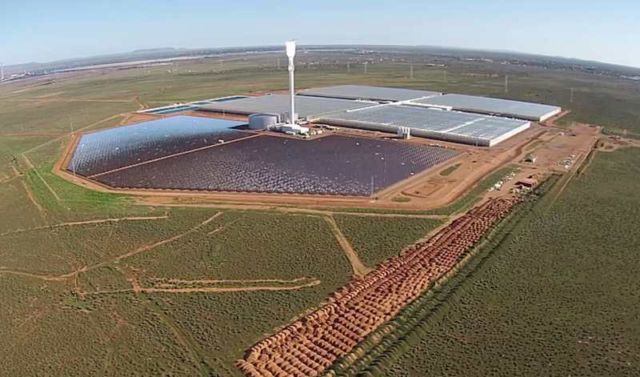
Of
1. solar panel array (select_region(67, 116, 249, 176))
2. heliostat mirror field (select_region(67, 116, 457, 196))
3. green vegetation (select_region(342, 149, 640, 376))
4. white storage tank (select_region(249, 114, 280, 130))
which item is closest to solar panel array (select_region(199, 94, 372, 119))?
solar panel array (select_region(67, 116, 249, 176))

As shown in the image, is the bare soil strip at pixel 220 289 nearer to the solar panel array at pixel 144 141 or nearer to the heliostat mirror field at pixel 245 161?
the heliostat mirror field at pixel 245 161

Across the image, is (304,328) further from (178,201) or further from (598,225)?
(598,225)

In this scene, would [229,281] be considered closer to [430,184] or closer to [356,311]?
[356,311]

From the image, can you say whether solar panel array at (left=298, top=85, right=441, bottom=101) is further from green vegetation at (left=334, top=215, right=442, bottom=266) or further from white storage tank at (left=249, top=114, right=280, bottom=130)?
green vegetation at (left=334, top=215, right=442, bottom=266)

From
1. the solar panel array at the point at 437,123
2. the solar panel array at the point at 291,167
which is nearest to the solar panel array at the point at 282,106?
the solar panel array at the point at 437,123

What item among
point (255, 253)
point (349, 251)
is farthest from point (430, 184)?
point (255, 253)

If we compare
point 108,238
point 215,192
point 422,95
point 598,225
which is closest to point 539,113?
point 422,95
